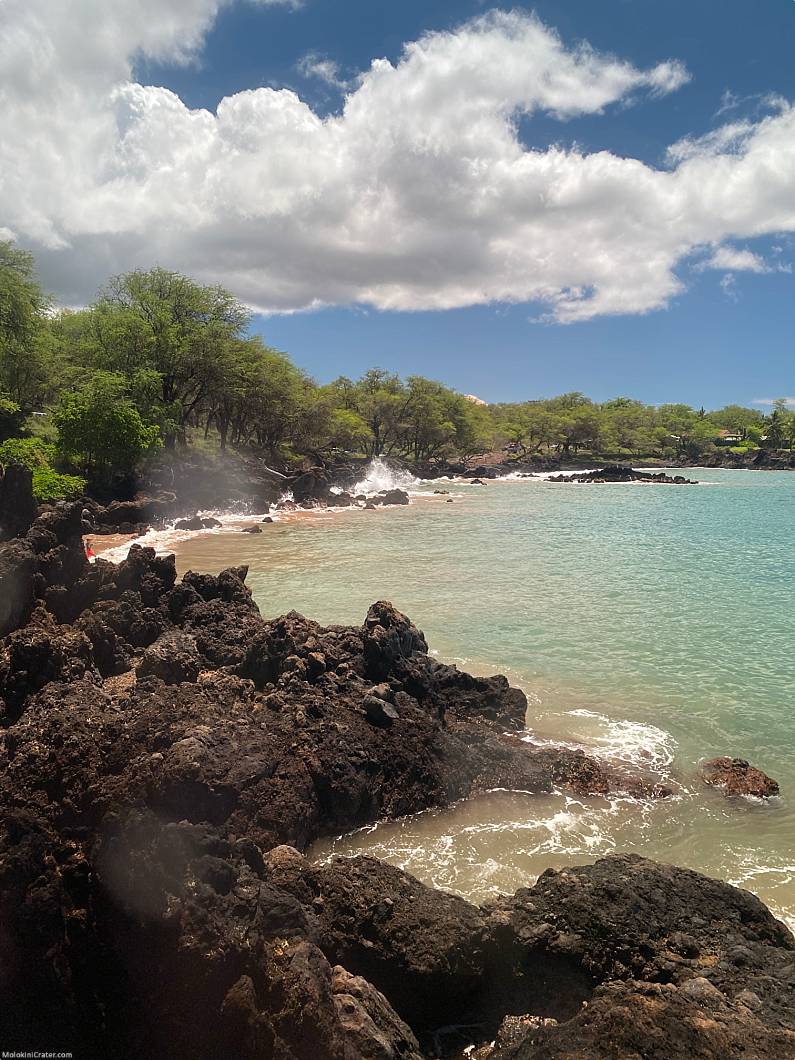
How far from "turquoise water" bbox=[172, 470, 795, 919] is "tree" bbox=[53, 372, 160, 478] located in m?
7.98

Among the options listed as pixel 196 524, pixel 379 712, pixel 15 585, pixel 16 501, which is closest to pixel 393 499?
pixel 196 524

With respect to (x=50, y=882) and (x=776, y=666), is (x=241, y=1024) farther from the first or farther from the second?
(x=776, y=666)

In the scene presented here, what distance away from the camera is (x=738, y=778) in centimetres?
900

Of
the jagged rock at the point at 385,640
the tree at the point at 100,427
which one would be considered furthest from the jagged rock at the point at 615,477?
the jagged rock at the point at 385,640

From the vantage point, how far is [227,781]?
662 centimetres

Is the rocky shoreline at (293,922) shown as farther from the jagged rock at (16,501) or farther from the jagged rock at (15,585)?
the jagged rock at (16,501)

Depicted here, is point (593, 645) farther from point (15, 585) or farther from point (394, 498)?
point (394, 498)

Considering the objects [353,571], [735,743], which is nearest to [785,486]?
[353,571]

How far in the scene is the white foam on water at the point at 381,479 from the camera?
59.3 meters

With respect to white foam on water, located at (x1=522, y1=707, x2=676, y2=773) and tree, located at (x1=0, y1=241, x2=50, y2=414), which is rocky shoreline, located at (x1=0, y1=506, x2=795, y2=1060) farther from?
tree, located at (x1=0, y1=241, x2=50, y2=414)

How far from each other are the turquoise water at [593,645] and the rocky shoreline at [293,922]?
0.90 metres

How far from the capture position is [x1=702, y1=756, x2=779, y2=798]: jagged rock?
8766mm

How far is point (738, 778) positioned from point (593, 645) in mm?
5842

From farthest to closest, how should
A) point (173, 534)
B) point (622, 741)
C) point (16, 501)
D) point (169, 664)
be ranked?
point (173, 534)
point (16, 501)
point (622, 741)
point (169, 664)
